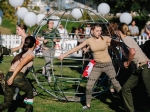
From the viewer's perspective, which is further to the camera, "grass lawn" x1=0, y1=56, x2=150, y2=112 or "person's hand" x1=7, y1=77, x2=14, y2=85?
"grass lawn" x1=0, y1=56, x2=150, y2=112

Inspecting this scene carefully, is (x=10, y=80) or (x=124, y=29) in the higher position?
(x=124, y=29)

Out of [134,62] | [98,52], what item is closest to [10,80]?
[98,52]

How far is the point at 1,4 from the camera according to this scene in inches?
1104

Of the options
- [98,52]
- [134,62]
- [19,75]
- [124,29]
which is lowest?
[19,75]

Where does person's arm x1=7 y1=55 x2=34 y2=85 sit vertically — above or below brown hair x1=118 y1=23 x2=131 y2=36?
below

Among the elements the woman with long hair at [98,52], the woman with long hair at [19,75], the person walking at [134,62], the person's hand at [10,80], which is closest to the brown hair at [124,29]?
the person walking at [134,62]

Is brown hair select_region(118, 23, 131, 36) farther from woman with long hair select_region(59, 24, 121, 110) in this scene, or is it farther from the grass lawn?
the grass lawn

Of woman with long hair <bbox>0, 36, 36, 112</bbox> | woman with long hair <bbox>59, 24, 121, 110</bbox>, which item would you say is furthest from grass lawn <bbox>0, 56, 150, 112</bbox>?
woman with long hair <bbox>0, 36, 36, 112</bbox>

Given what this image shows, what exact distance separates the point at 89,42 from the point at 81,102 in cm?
175

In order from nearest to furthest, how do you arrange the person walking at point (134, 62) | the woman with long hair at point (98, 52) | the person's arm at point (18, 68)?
the person's arm at point (18, 68) < the person walking at point (134, 62) < the woman with long hair at point (98, 52)

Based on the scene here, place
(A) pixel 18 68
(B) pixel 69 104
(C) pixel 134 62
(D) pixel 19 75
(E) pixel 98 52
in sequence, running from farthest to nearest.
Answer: (B) pixel 69 104
(E) pixel 98 52
(C) pixel 134 62
(D) pixel 19 75
(A) pixel 18 68

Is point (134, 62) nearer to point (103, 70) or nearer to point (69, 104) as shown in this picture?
point (103, 70)

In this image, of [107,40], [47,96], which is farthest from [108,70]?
[47,96]

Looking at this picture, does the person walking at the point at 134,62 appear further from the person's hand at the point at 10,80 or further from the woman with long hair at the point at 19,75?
the person's hand at the point at 10,80
